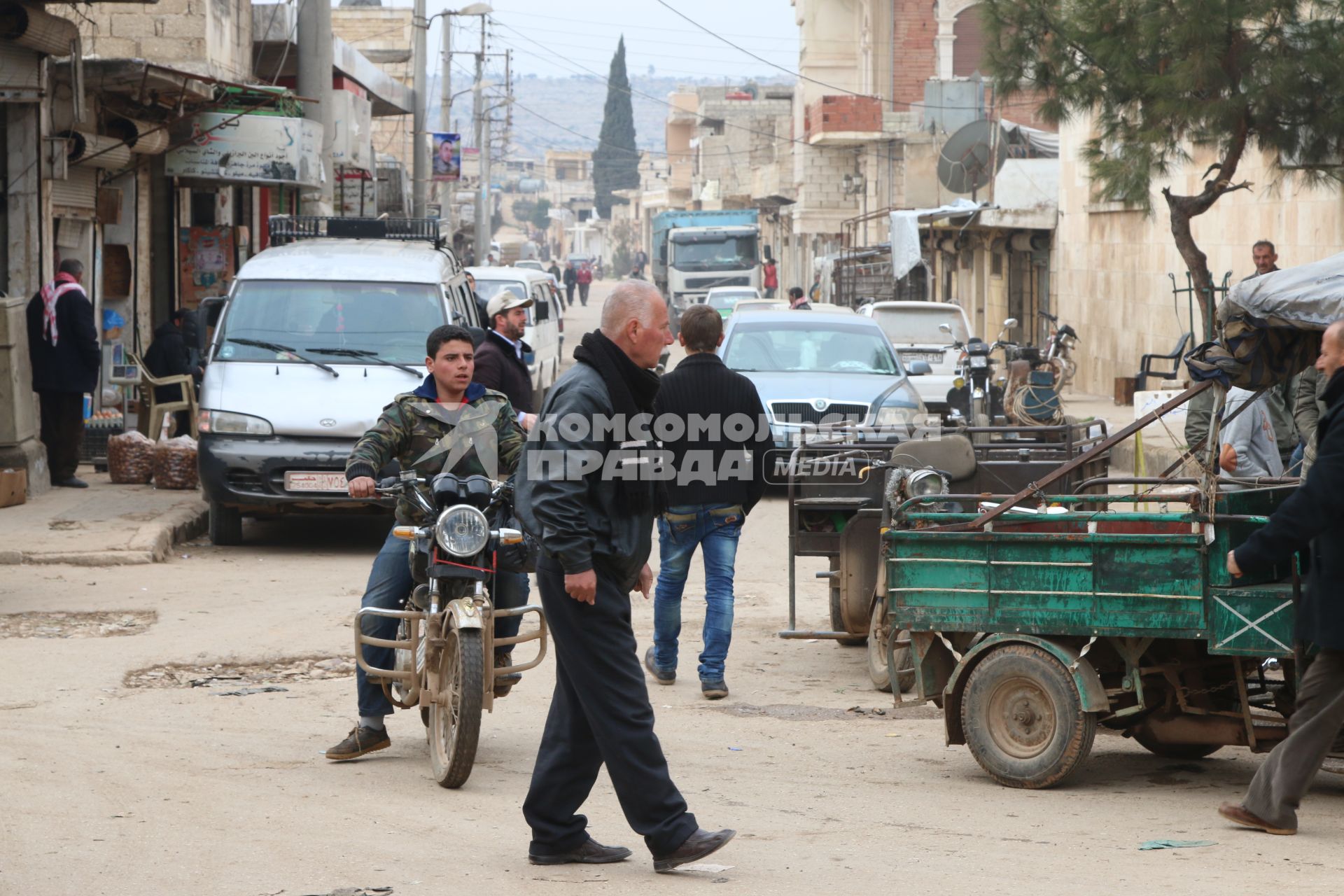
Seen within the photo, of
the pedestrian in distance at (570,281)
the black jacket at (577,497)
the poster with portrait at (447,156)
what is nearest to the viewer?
the black jacket at (577,497)

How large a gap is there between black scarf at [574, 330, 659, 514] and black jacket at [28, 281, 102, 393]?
33.3 feet

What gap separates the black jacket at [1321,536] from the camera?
5129mm

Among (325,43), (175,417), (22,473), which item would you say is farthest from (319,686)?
(325,43)

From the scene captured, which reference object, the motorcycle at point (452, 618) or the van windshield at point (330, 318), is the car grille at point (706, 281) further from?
the motorcycle at point (452, 618)

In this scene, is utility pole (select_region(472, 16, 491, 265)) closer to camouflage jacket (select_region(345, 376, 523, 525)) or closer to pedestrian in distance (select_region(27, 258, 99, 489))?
pedestrian in distance (select_region(27, 258, 99, 489))

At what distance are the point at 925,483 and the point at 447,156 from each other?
3924 centimetres

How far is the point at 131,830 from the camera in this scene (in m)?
5.21

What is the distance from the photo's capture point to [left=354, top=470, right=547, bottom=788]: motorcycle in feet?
19.1

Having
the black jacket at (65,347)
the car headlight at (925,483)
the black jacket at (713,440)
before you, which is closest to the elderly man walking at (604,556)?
the black jacket at (713,440)

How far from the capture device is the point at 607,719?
15.6ft

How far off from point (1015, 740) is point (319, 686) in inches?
132

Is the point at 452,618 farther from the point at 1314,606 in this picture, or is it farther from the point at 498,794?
the point at 1314,606

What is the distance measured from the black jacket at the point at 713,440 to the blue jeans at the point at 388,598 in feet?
3.90

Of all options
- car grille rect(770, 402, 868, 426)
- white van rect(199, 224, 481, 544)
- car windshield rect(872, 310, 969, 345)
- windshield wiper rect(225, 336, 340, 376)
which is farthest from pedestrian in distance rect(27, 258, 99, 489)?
car windshield rect(872, 310, 969, 345)
